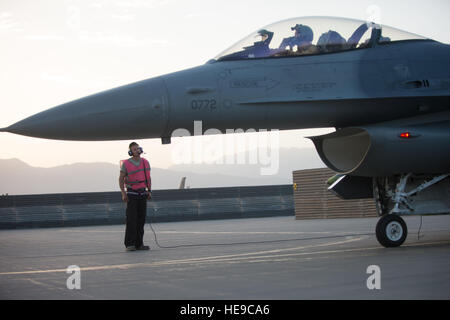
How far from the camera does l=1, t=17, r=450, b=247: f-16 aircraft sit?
771 centimetres

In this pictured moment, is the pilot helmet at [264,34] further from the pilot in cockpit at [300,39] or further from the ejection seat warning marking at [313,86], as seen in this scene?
the ejection seat warning marking at [313,86]

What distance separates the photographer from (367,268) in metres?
6.46

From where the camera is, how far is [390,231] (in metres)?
8.83

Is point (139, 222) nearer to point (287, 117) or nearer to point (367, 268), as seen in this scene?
point (287, 117)

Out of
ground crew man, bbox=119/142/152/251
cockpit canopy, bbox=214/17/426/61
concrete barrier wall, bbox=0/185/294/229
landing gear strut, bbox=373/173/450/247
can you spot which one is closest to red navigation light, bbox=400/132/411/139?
landing gear strut, bbox=373/173/450/247

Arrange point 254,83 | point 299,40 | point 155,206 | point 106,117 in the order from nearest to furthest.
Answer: point 106,117
point 254,83
point 299,40
point 155,206

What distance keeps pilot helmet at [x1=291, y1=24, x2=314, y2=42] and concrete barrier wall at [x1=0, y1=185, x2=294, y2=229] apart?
714 inches

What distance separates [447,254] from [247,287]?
335 cm

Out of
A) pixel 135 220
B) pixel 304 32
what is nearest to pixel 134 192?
pixel 135 220

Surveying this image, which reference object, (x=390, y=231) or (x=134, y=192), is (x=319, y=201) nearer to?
(x=134, y=192)

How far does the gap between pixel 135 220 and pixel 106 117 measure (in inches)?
136

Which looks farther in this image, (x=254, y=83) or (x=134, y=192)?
(x=134, y=192)

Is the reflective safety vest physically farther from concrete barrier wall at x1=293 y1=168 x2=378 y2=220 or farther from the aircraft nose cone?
concrete barrier wall at x1=293 y1=168 x2=378 y2=220
